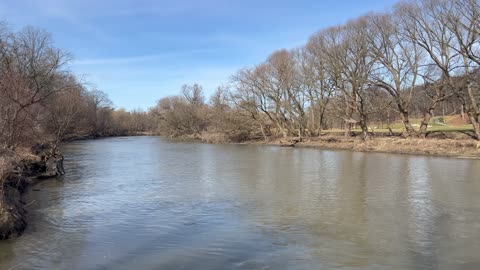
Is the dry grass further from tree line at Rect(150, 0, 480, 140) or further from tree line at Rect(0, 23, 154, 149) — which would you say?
tree line at Rect(0, 23, 154, 149)

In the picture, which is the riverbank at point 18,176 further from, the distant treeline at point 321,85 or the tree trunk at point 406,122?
the tree trunk at point 406,122

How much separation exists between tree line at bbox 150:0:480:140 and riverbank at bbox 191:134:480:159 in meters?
2.15

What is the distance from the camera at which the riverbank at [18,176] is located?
31.9ft

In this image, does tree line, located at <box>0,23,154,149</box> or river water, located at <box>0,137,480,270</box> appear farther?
tree line, located at <box>0,23,154,149</box>

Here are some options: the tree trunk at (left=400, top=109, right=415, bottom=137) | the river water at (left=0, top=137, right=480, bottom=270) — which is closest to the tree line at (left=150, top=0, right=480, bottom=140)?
the tree trunk at (left=400, top=109, right=415, bottom=137)

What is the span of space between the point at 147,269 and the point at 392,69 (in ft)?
119

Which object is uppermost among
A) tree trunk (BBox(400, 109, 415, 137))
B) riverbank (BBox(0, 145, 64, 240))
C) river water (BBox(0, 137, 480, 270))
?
tree trunk (BBox(400, 109, 415, 137))

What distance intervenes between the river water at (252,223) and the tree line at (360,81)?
17.0 m

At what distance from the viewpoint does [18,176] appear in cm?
1388

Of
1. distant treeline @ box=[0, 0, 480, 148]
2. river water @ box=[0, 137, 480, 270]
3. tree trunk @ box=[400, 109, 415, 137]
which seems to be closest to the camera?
river water @ box=[0, 137, 480, 270]

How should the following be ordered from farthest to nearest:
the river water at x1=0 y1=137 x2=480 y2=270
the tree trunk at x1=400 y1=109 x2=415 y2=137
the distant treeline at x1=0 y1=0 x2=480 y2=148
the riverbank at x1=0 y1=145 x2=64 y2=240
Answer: the tree trunk at x1=400 y1=109 x2=415 y2=137, the distant treeline at x1=0 y1=0 x2=480 y2=148, the riverbank at x1=0 y1=145 x2=64 y2=240, the river water at x1=0 y1=137 x2=480 y2=270

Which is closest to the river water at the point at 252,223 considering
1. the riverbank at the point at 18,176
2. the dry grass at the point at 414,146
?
the riverbank at the point at 18,176

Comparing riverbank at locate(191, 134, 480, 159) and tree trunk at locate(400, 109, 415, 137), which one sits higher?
tree trunk at locate(400, 109, 415, 137)

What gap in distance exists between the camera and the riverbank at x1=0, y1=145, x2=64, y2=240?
971cm
